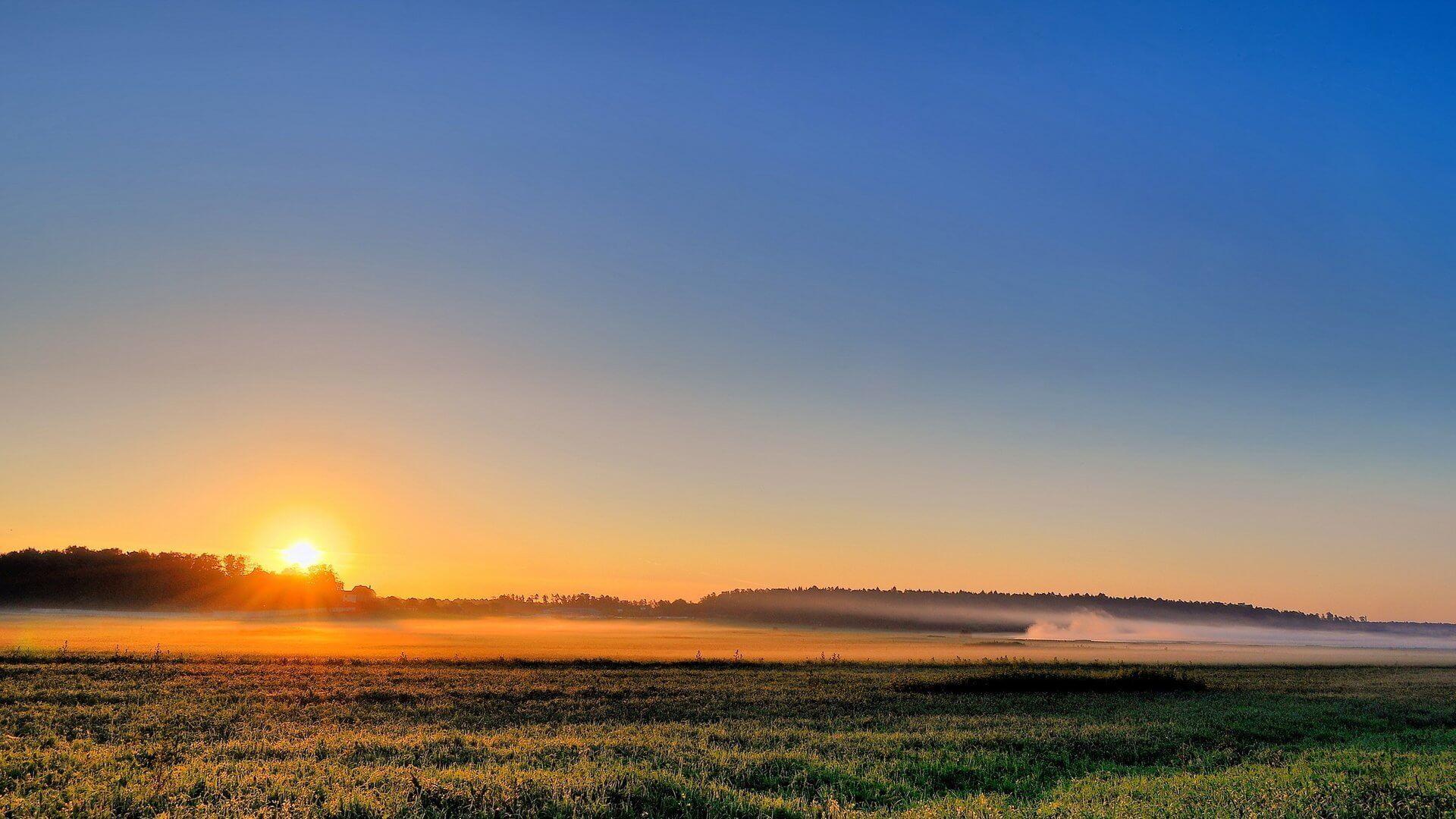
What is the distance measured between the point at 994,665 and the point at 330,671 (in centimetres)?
5158

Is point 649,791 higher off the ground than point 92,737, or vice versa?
point 649,791

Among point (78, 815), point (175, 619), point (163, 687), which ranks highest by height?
point (78, 815)

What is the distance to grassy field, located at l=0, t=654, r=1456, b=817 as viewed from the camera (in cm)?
1625

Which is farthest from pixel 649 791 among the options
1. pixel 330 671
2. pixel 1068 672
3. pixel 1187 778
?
pixel 1068 672

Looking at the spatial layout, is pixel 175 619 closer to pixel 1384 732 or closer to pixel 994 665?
pixel 994 665

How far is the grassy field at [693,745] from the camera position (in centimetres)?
1625

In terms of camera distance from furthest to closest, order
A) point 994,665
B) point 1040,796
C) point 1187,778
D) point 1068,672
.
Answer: point 994,665, point 1068,672, point 1187,778, point 1040,796

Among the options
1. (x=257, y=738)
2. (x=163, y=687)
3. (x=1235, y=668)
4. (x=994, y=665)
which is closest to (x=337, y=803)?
(x=257, y=738)

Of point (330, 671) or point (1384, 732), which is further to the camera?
point (330, 671)

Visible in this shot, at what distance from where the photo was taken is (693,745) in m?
25.9

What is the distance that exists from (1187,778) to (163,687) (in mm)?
44086

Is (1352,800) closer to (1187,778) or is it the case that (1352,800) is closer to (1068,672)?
(1187,778)

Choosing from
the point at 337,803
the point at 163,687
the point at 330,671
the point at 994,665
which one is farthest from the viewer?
the point at 994,665

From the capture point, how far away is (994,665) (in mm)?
74625
